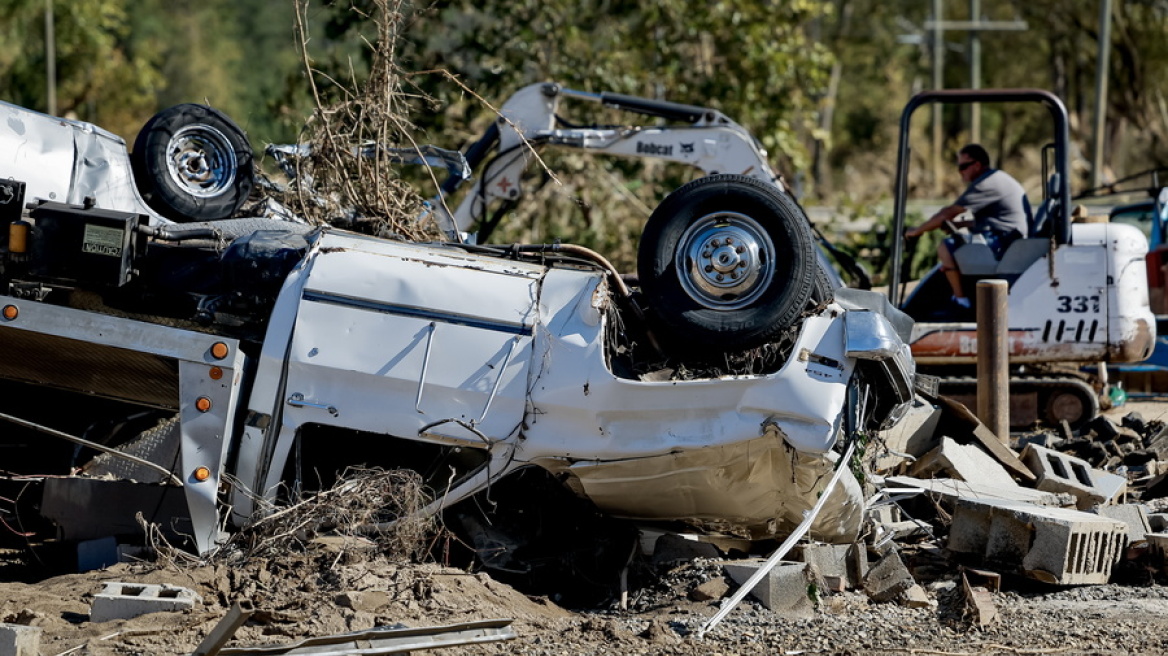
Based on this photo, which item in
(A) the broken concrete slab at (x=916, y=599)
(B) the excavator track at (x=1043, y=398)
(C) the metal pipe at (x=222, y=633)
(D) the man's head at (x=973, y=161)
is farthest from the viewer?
(D) the man's head at (x=973, y=161)

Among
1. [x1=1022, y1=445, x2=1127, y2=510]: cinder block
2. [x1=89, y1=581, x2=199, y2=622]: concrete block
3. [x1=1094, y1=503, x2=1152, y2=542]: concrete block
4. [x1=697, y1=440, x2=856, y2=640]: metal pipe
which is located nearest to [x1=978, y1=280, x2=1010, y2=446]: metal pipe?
[x1=1022, y1=445, x2=1127, y2=510]: cinder block

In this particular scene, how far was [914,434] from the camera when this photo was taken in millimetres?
7895

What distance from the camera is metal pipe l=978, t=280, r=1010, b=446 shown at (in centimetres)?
857

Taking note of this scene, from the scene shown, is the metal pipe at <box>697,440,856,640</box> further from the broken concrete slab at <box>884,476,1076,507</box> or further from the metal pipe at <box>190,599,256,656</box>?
the metal pipe at <box>190,599,256,656</box>

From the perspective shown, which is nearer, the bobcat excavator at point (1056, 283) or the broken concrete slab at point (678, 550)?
the broken concrete slab at point (678, 550)

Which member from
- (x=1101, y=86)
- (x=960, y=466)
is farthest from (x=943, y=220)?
(x=1101, y=86)

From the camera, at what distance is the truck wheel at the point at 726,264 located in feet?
18.6

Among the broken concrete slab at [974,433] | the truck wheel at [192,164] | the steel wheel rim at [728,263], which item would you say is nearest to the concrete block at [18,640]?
the steel wheel rim at [728,263]

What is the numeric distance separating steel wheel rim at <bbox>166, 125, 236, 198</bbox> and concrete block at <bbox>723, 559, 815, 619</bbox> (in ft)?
11.6

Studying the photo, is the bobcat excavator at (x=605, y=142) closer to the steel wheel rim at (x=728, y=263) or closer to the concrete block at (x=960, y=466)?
the concrete block at (x=960, y=466)

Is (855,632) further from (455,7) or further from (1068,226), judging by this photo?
(455,7)

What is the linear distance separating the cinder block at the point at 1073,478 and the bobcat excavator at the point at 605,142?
2575mm

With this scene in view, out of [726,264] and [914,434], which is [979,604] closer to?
[726,264]

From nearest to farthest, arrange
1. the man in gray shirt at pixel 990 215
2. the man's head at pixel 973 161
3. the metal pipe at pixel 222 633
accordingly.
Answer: the metal pipe at pixel 222 633 < the man in gray shirt at pixel 990 215 < the man's head at pixel 973 161
